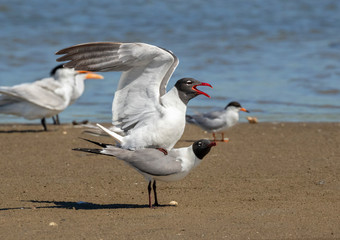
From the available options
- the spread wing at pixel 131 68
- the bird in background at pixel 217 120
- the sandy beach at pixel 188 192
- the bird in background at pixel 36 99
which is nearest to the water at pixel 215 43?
the bird in background at pixel 217 120

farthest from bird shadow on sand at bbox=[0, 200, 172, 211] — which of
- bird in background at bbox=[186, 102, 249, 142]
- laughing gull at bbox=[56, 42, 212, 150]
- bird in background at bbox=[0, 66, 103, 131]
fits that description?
bird in background at bbox=[0, 66, 103, 131]

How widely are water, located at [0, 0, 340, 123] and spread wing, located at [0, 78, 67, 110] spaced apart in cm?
66

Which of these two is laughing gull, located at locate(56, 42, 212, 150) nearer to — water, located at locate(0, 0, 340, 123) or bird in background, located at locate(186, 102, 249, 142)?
bird in background, located at locate(186, 102, 249, 142)

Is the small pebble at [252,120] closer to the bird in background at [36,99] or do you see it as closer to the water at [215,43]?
the water at [215,43]

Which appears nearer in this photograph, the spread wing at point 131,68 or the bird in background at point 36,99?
the spread wing at point 131,68

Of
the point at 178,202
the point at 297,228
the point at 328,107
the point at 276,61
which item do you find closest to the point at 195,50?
the point at 276,61

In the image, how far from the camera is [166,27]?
2102 centimetres

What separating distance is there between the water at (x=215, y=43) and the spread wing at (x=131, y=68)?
3643 mm

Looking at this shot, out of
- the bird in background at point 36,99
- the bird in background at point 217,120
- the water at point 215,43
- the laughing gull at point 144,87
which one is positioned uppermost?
the laughing gull at point 144,87

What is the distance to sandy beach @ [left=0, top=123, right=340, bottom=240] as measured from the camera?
4.87m

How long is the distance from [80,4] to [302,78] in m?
15.5

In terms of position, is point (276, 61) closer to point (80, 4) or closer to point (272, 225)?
point (272, 225)

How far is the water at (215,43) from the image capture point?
11.8 meters

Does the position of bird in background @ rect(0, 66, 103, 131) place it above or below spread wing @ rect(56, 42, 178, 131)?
below
